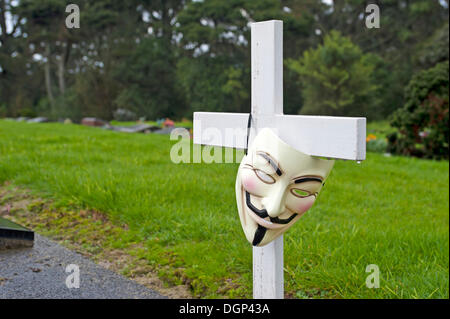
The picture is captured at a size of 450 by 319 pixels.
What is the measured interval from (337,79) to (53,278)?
1901 cm

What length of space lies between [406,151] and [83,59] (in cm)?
2177

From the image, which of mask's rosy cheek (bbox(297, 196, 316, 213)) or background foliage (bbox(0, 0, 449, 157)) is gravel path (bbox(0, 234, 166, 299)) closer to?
mask's rosy cheek (bbox(297, 196, 316, 213))

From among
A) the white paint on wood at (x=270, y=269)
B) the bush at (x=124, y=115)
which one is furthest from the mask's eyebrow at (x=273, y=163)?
the bush at (x=124, y=115)

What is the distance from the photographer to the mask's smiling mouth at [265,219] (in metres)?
1.89

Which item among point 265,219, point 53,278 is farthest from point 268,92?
point 53,278

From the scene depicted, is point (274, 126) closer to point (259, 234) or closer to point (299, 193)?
point (299, 193)

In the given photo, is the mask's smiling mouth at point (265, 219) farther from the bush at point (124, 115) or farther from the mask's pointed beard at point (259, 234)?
the bush at point (124, 115)

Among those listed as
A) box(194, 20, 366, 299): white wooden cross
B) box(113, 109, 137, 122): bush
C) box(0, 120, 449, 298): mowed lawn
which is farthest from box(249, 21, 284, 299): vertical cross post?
box(113, 109, 137, 122): bush

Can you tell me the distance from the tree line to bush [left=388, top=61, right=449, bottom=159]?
25.3 feet

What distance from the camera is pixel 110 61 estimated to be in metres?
24.3

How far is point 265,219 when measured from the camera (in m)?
1.90

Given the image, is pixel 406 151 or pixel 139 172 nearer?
pixel 139 172
